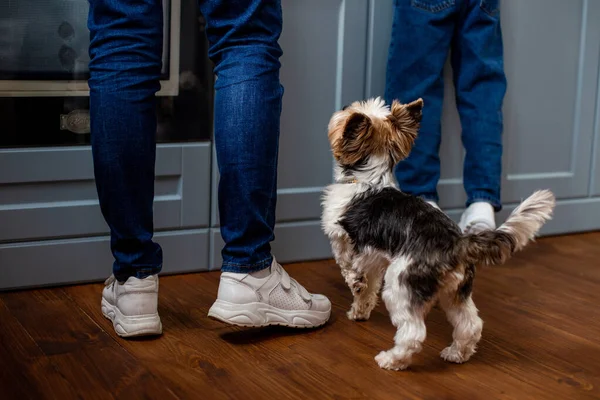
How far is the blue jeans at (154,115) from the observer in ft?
5.13

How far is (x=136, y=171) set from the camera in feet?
5.29

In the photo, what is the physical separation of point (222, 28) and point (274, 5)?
112 mm

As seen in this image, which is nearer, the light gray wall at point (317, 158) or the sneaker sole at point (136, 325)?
the sneaker sole at point (136, 325)

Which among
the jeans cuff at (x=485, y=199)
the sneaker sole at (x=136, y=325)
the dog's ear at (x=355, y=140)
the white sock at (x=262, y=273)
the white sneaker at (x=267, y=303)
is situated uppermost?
the dog's ear at (x=355, y=140)

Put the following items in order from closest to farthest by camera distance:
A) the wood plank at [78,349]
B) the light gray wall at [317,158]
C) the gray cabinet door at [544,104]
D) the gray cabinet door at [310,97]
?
the wood plank at [78,349] → the light gray wall at [317,158] → the gray cabinet door at [310,97] → the gray cabinet door at [544,104]

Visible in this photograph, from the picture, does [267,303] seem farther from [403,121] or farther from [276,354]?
[403,121]

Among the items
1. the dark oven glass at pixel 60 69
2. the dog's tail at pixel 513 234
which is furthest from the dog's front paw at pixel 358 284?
the dark oven glass at pixel 60 69

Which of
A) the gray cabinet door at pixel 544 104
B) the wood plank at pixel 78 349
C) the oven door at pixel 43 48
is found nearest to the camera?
the wood plank at pixel 78 349

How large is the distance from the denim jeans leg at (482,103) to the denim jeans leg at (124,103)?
1.17 metres

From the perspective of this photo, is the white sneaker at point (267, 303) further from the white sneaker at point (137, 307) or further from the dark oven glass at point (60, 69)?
the dark oven glass at point (60, 69)

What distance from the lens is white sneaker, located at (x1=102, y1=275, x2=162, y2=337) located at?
1709 millimetres

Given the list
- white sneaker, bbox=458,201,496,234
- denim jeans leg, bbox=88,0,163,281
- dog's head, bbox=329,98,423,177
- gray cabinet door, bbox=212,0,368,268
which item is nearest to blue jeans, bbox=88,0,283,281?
denim jeans leg, bbox=88,0,163,281

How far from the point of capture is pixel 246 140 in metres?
1.62

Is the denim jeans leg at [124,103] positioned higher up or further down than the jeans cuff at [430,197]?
higher up
